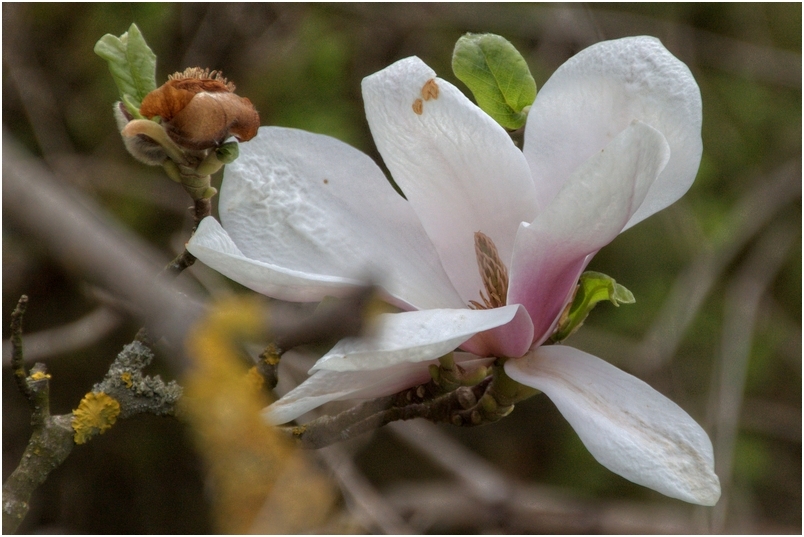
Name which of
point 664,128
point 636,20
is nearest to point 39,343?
point 664,128

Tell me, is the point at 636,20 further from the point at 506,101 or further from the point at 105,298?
the point at 105,298

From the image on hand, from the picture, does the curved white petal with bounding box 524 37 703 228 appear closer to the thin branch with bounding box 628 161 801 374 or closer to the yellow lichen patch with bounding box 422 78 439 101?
the yellow lichen patch with bounding box 422 78 439 101

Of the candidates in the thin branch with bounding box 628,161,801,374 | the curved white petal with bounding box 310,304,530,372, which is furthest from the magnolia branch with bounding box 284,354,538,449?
the thin branch with bounding box 628,161,801,374

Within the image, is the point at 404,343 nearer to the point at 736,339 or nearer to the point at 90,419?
the point at 90,419

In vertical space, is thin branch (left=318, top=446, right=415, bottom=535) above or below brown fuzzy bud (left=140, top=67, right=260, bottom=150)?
below

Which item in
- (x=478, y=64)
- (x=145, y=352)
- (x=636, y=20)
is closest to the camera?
(x=145, y=352)

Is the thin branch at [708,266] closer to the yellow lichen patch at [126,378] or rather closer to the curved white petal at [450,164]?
the curved white petal at [450,164]
